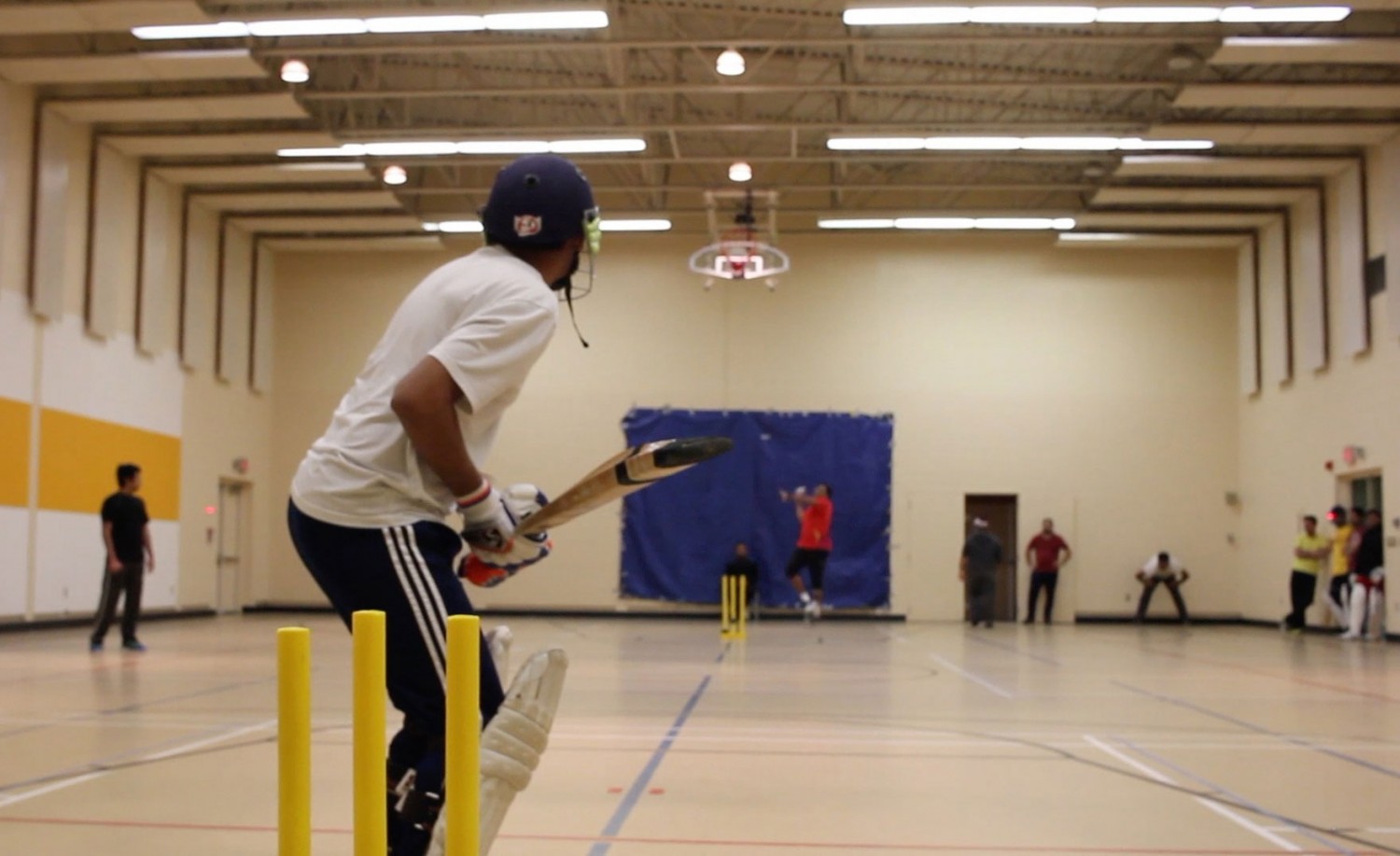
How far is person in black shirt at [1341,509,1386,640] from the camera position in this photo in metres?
19.2

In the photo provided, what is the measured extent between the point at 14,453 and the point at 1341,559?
18323 millimetres

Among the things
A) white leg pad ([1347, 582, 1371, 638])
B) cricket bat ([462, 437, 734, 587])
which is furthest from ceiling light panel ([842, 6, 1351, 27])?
cricket bat ([462, 437, 734, 587])

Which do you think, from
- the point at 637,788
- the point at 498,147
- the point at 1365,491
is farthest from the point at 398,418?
the point at 1365,491

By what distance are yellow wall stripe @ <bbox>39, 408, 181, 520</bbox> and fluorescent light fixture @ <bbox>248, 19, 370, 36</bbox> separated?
6.46 m

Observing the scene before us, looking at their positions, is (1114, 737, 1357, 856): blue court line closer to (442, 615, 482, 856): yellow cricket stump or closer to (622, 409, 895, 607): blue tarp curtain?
(442, 615, 482, 856): yellow cricket stump

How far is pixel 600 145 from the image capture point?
20.4 metres

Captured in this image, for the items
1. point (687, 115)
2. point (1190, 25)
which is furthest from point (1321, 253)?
point (687, 115)

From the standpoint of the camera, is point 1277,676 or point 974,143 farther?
point 974,143

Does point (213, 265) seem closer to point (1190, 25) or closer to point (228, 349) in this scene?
point (228, 349)

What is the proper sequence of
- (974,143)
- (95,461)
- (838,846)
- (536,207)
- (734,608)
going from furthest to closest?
(734,608) < (95,461) < (974,143) < (838,846) < (536,207)

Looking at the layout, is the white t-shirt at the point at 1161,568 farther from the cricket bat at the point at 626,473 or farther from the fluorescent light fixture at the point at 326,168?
the cricket bat at the point at 626,473

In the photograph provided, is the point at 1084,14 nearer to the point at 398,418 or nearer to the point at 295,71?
the point at 295,71

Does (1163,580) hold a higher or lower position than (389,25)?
lower

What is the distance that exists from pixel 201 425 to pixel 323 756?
1836 cm
